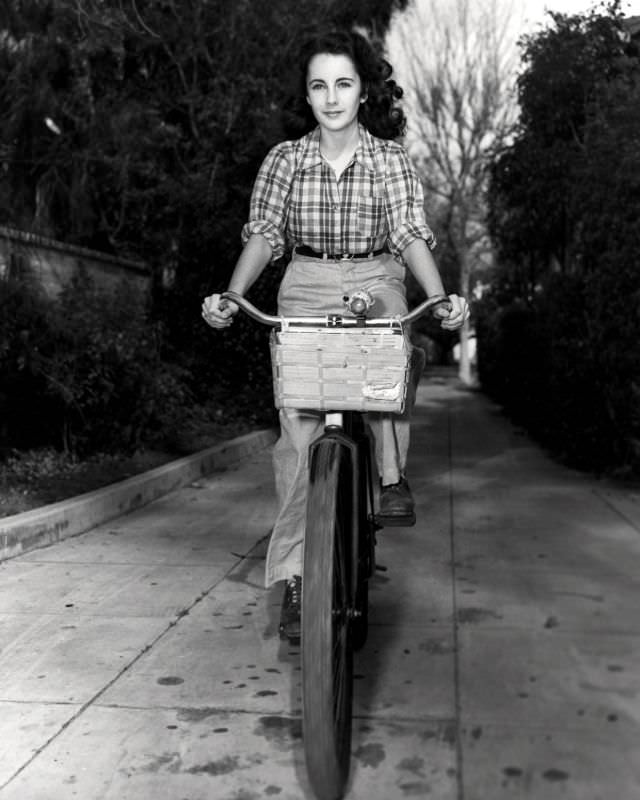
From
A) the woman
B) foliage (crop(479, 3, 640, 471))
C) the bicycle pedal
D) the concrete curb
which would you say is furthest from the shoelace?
foliage (crop(479, 3, 640, 471))

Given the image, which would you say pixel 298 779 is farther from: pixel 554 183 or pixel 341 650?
pixel 554 183

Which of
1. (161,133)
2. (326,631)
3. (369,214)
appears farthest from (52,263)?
(326,631)

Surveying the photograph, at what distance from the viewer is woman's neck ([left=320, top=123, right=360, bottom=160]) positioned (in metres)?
3.48

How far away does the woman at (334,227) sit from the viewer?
3.45m

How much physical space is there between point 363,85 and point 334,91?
5.0 inches

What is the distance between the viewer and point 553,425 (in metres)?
10.4

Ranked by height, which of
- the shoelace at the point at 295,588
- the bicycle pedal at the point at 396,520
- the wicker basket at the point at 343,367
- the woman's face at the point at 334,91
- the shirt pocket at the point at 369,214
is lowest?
the shoelace at the point at 295,588

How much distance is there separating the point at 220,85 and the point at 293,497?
10.7m

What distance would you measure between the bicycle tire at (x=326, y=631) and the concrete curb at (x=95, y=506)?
10.7 feet

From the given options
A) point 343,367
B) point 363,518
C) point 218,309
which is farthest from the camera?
point 363,518

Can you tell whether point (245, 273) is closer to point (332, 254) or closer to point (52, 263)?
point (332, 254)

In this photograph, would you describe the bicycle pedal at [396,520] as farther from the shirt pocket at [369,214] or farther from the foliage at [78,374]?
the foliage at [78,374]

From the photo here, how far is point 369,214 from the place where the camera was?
11.5ft

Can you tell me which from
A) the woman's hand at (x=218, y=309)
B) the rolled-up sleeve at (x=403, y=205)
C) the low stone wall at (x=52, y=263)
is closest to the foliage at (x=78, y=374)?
the low stone wall at (x=52, y=263)
